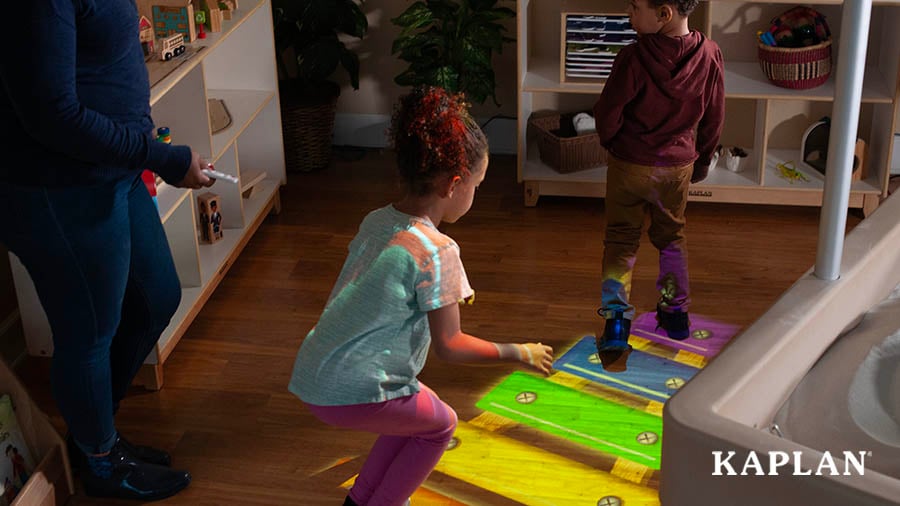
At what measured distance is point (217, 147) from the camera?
3.16 m

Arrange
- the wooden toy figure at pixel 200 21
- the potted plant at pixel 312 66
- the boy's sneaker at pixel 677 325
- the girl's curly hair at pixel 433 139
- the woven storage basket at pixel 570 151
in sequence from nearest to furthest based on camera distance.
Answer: the girl's curly hair at pixel 433 139, the boy's sneaker at pixel 677 325, the wooden toy figure at pixel 200 21, the woven storage basket at pixel 570 151, the potted plant at pixel 312 66

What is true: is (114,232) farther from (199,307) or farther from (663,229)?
(663,229)

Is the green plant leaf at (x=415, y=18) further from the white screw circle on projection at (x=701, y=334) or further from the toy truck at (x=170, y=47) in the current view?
the white screw circle on projection at (x=701, y=334)

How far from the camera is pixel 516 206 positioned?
3.80 metres

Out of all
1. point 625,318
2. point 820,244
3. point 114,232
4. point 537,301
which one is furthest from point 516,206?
point 820,244

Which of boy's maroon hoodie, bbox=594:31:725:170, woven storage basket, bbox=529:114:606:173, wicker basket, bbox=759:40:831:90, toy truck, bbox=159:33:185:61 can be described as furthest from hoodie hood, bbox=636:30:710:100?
toy truck, bbox=159:33:185:61

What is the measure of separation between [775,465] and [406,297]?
1052 mm

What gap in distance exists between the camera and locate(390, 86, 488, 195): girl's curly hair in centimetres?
175

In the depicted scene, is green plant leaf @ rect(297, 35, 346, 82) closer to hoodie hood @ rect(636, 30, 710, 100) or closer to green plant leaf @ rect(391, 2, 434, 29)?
green plant leaf @ rect(391, 2, 434, 29)

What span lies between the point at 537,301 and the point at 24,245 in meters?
1.55

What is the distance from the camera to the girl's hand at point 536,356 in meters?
1.79

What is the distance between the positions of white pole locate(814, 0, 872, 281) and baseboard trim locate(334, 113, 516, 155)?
323 centimetres

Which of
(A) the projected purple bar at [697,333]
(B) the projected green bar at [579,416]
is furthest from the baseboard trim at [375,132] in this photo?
(B) the projected green bar at [579,416]

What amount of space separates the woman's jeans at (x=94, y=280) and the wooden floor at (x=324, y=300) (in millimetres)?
284
